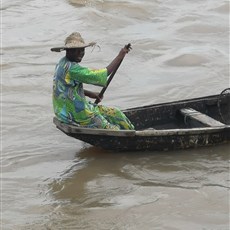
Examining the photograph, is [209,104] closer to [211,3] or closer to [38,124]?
[38,124]

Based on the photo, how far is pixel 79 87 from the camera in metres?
6.04

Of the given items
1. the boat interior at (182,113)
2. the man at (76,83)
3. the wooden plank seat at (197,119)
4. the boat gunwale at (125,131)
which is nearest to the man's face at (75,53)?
the man at (76,83)

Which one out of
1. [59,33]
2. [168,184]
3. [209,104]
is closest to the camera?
[168,184]

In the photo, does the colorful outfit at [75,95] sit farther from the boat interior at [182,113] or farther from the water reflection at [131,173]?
the boat interior at [182,113]

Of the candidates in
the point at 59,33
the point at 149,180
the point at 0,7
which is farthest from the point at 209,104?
the point at 0,7

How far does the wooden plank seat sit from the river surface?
0.30 m

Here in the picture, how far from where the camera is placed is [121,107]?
26.4 feet

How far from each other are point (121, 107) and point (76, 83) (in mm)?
2131

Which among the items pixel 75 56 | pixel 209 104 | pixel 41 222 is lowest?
pixel 41 222

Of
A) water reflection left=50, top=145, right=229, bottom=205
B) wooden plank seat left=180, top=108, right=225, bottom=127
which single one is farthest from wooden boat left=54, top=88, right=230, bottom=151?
water reflection left=50, top=145, right=229, bottom=205

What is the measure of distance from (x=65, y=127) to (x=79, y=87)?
1.51 feet

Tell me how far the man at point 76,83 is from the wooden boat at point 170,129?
0.51 feet

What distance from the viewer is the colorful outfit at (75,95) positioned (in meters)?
5.83

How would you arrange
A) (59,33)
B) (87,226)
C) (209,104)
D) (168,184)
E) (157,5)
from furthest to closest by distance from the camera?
(157,5), (59,33), (209,104), (168,184), (87,226)
